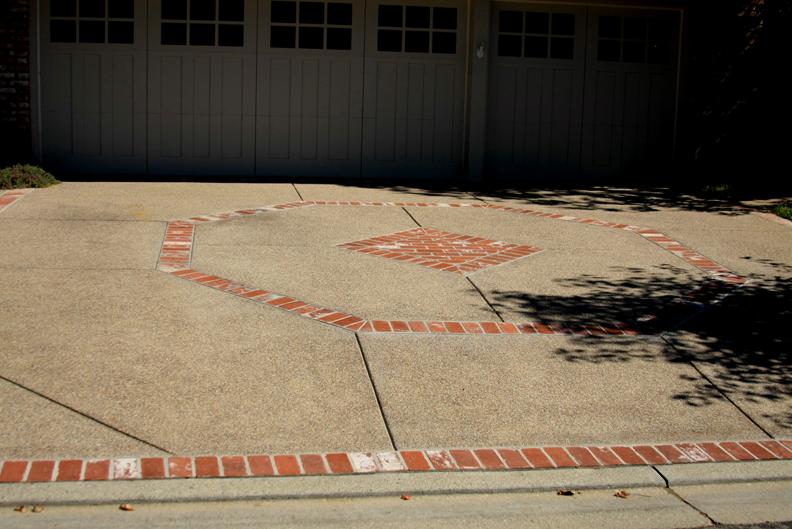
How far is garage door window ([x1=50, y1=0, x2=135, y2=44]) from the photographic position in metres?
13.8

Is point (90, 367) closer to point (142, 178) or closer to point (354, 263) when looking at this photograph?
point (354, 263)

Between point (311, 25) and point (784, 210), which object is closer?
point (784, 210)

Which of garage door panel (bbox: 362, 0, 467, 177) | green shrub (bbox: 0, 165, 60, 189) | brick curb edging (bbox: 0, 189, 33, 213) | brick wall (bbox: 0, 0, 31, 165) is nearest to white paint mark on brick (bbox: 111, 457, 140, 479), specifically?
brick curb edging (bbox: 0, 189, 33, 213)

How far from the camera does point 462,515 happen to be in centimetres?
452

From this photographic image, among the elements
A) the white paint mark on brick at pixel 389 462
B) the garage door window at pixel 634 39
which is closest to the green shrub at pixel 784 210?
the garage door window at pixel 634 39

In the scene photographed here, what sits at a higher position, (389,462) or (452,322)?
(452,322)

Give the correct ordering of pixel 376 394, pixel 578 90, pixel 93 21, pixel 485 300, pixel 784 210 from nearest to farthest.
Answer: pixel 376 394
pixel 485 300
pixel 784 210
pixel 93 21
pixel 578 90

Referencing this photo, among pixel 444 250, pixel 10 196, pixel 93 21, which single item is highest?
pixel 93 21

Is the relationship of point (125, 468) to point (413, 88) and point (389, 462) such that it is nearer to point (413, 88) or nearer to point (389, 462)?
point (389, 462)

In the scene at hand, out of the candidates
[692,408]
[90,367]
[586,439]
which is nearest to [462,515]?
[586,439]

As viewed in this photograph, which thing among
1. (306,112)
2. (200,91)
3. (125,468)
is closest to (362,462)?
(125,468)

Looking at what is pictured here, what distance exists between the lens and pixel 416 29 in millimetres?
14586

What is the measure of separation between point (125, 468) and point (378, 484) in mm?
1220

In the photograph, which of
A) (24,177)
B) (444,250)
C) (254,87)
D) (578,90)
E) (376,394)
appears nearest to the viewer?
(376,394)
